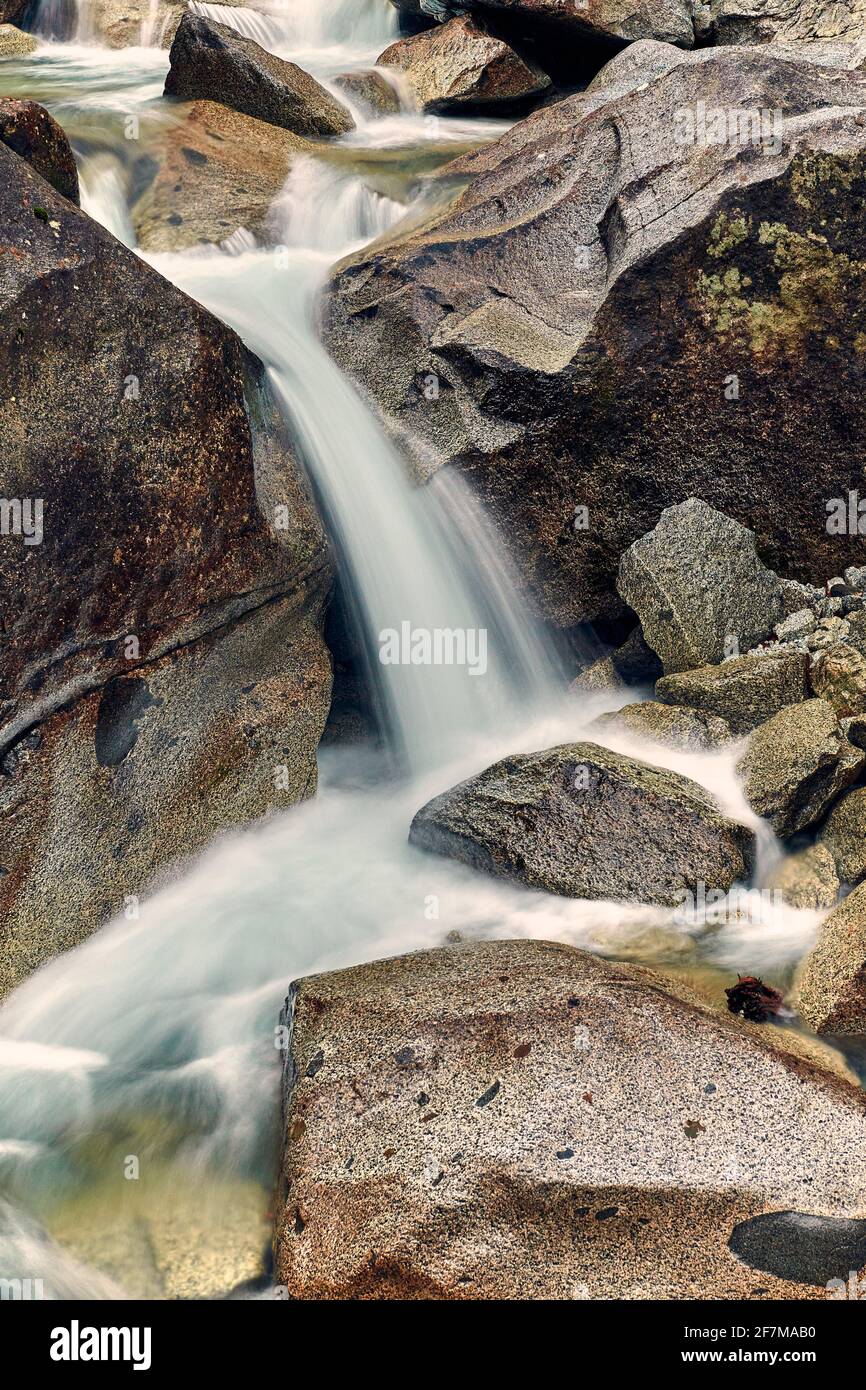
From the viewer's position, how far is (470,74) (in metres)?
15.4

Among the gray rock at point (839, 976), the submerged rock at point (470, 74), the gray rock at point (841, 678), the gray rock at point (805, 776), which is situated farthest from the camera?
the submerged rock at point (470, 74)

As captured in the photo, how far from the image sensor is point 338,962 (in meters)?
6.75

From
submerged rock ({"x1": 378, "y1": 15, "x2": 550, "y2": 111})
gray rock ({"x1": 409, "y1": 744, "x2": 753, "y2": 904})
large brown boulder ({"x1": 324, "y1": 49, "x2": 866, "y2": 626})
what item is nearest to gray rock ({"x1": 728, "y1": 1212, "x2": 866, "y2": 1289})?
gray rock ({"x1": 409, "y1": 744, "x2": 753, "y2": 904})

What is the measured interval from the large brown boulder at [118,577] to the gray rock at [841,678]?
364cm

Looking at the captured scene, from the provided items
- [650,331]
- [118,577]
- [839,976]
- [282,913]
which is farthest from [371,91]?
[839,976]

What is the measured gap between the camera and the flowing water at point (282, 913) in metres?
5.14

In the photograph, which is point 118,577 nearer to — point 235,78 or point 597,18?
point 235,78

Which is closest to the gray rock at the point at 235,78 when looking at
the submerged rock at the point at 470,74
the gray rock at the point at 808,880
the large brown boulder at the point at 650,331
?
the submerged rock at the point at 470,74

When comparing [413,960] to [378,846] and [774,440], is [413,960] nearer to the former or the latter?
[378,846]

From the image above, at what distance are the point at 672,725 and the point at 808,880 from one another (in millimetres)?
1624

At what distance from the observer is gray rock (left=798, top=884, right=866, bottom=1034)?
554 cm

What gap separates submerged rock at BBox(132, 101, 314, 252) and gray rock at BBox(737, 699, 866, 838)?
7.50 metres

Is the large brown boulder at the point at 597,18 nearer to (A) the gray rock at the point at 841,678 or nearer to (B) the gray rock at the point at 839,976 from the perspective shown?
(A) the gray rock at the point at 841,678

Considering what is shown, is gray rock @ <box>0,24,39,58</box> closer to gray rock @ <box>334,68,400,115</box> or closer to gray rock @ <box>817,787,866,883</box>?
gray rock @ <box>334,68,400,115</box>
